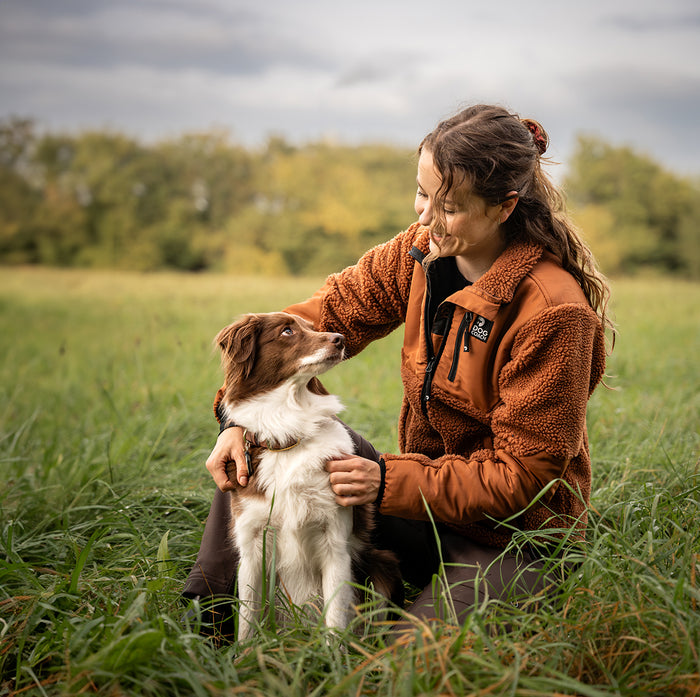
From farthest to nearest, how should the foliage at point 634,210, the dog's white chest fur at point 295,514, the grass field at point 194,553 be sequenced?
the foliage at point 634,210 < the dog's white chest fur at point 295,514 < the grass field at point 194,553

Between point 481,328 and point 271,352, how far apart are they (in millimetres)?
795

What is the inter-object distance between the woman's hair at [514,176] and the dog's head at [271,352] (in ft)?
2.10

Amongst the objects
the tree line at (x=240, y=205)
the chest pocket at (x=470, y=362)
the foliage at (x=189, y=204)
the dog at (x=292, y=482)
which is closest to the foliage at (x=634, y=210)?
the tree line at (x=240, y=205)

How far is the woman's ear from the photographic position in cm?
235

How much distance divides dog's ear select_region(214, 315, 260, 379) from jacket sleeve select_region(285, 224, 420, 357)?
1.30 feet

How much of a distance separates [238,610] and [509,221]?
1757 millimetres

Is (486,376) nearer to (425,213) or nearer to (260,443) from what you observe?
(425,213)

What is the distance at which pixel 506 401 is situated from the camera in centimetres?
232

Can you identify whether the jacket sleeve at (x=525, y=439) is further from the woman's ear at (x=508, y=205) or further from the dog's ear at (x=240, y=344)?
the dog's ear at (x=240, y=344)

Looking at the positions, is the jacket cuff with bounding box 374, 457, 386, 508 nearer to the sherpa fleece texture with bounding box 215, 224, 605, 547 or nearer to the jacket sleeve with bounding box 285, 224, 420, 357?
the sherpa fleece texture with bounding box 215, 224, 605, 547

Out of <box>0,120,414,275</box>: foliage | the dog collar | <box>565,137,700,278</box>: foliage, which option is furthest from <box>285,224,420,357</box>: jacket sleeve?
<box>565,137,700,278</box>: foliage

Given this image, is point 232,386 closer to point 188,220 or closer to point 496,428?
point 496,428

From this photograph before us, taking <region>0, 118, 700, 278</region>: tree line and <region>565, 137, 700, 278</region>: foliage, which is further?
<region>565, 137, 700, 278</region>: foliage

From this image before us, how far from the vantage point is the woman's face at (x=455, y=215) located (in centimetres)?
233
